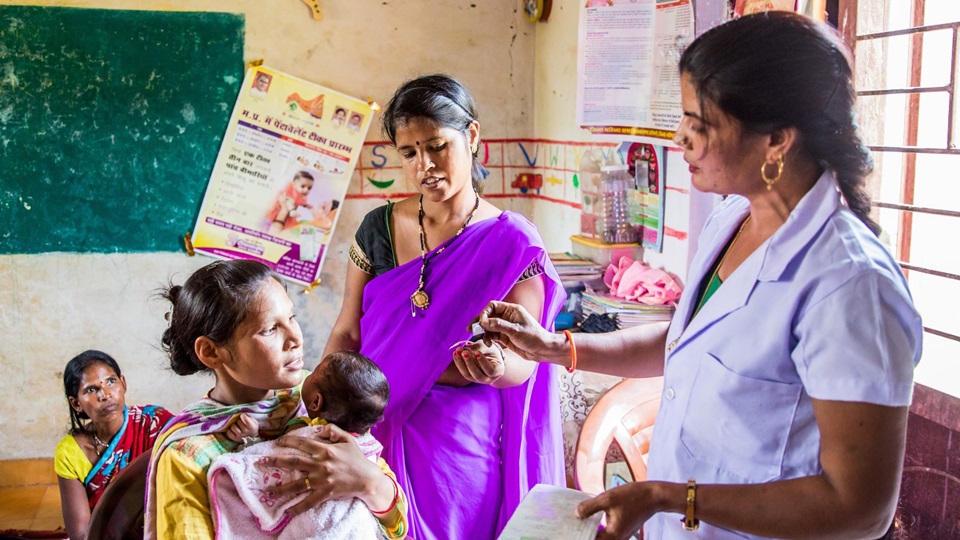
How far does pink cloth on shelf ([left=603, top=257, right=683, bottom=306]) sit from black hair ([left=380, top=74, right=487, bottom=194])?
1260mm

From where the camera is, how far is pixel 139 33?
419 centimetres

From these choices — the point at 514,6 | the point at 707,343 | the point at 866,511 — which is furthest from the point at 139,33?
the point at 866,511

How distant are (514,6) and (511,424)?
2877 mm

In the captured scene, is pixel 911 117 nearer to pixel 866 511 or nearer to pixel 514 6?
pixel 866 511

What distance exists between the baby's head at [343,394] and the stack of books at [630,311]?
1571 millimetres

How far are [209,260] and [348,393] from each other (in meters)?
2.96

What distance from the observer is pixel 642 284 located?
3270mm

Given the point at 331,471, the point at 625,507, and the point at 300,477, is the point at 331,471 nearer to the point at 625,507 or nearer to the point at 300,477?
the point at 300,477

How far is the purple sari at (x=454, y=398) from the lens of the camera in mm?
2141

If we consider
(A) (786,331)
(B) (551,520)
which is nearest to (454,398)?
(B) (551,520)

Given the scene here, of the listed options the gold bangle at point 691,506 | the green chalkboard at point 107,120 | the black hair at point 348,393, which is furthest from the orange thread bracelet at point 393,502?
the green chalkboard at point 107,120

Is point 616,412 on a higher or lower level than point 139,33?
lower

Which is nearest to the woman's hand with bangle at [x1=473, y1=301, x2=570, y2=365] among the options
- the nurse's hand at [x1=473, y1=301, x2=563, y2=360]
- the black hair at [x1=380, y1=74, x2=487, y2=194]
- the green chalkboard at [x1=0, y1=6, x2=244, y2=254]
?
the nurse's hand at [x1=473, y1=301, x2=563, y2=360]

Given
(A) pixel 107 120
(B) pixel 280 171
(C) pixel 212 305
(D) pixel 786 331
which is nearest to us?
(D) pixel 786 331
